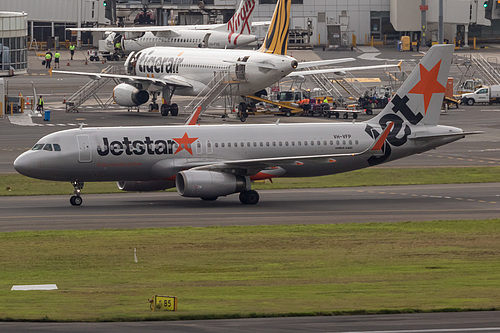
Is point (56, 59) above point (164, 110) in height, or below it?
above

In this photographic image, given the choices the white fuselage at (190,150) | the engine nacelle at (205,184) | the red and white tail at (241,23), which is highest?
the red and white tail at (241,23)

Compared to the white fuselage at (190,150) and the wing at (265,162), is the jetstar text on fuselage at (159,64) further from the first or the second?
the wing at (265,162)

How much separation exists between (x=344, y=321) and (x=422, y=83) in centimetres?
3324

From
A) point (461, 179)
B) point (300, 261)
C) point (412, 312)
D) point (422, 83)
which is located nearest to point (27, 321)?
point (412, 312)

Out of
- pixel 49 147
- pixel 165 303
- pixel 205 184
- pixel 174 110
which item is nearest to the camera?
pixel 165 303

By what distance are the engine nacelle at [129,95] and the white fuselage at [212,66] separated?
270 cm

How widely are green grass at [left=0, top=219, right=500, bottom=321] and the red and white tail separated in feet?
257

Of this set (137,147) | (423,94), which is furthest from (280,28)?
(137,147)

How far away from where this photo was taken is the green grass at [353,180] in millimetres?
56438

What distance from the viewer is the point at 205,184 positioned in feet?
159

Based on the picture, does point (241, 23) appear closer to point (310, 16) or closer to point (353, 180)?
point (310, 16)

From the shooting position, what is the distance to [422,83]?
54719 millimetres

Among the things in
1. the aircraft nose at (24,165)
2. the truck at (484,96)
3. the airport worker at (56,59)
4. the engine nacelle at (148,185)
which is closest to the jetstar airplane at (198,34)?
the airport worker at (56,59)

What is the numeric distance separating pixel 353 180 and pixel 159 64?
42330 millimetres
